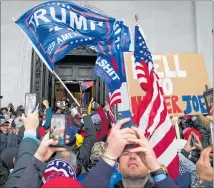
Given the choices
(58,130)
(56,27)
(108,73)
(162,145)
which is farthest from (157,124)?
(56,27)

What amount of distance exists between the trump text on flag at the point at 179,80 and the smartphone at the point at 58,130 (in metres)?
1.70

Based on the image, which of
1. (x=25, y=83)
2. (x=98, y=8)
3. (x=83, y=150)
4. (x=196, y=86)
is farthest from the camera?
(x=98, y=8)

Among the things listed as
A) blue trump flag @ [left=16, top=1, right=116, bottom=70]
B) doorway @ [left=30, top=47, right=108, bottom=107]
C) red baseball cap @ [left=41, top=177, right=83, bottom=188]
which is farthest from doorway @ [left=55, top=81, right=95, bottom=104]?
red baseball cap @ [left=41, top=177, right=83, bottom=188]

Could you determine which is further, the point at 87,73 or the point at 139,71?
the point at 87,73

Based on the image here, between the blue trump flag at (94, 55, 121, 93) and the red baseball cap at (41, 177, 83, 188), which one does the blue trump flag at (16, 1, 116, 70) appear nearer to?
the blue trump flag at (94, 55, 121, 93)

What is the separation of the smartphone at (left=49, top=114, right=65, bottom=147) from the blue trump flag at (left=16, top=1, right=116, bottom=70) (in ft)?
8.77

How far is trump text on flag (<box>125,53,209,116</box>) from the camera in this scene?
13.0ft

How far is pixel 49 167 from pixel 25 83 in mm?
10950

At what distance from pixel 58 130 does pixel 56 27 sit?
3073 millimetres

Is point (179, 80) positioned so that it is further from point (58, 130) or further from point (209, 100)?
point (58, 130)

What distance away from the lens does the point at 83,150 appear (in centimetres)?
347

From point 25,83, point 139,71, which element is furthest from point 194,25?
point 139,71

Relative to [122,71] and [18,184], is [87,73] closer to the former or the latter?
[122,71]

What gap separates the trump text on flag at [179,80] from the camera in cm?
397
